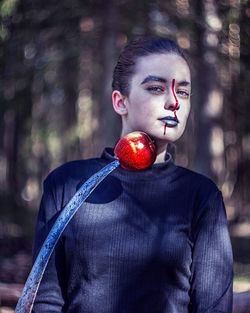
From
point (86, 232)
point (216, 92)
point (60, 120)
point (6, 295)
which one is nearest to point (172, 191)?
point (86, 232)

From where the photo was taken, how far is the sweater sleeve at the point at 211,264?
1762 mm

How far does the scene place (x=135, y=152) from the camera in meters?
1.70

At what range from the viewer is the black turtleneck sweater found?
176 cm

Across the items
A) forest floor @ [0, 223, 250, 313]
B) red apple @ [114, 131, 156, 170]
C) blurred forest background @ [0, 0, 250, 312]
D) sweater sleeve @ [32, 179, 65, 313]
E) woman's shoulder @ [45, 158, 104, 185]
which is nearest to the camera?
red apple @ [114, 131, 156, 170]

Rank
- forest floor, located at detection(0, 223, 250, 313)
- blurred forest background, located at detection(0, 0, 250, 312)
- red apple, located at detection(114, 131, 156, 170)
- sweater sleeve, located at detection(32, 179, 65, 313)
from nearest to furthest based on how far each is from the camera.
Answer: red apple, located at detection(114, 131, 156, 170) → sweater sleeve, located at detection(32, 179, 65, 313) → forest floor, located at detection(0, 223, 250, 313) → blurred forest background, located at detection(0, 0, 250, 312)

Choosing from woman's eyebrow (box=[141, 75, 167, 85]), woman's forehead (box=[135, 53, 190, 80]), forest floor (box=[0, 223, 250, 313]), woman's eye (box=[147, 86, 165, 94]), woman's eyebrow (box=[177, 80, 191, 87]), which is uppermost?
woman's forehead (box=[135, 53, 190, 80])

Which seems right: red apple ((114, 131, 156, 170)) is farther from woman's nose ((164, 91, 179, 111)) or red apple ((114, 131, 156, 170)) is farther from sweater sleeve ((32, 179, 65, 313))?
sweater sleeve ((32, 179, 65, 313))

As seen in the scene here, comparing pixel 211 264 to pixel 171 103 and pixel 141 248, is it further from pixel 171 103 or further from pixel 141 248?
pixel 171 103

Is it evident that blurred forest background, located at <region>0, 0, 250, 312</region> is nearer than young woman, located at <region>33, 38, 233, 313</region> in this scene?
No

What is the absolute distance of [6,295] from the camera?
4.17 meters

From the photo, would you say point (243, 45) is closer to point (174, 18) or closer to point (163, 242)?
point (174, 18)

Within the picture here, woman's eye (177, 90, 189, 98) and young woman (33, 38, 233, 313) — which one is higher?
woman's eye (177, 90, 189, 98)

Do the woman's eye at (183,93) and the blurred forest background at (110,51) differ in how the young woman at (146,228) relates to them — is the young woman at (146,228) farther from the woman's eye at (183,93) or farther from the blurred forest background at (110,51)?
the blurred forest background at (110,51)

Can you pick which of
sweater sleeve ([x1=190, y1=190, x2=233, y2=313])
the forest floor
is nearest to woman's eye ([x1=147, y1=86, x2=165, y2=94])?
sweater sleeve ([x1=190, y1=190, x2=233, y2=313])
